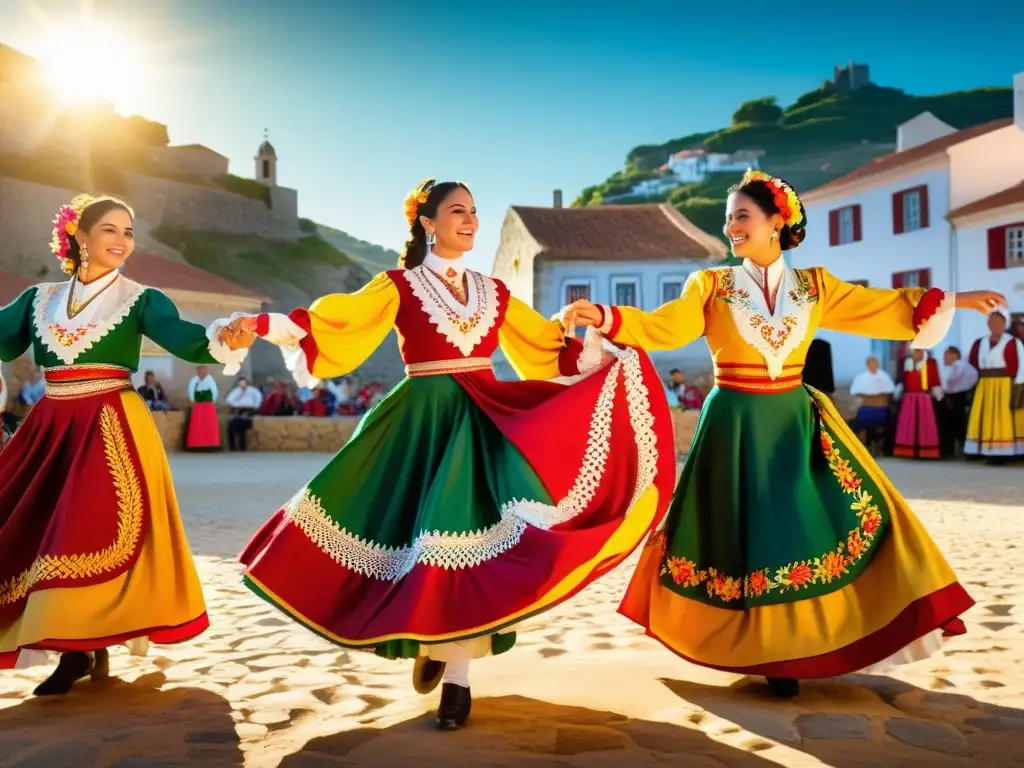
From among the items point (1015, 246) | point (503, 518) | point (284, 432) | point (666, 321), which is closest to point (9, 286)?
point (284, 432)

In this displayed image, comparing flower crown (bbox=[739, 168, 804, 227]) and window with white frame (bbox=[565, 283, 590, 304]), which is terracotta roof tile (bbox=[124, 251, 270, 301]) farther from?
flower crown (bbox=[739, 168, 804, 227])

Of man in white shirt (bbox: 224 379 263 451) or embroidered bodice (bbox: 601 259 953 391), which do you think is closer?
embroidered bodice (bbox: 601 259 953 391)

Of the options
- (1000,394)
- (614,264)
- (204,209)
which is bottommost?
(1000,394)

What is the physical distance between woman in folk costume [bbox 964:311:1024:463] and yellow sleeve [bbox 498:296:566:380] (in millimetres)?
10604

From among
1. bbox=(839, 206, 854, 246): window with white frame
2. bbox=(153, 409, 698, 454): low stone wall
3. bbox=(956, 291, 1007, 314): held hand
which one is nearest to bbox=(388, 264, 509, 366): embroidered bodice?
bbox=(956, 291, 1007, 314): held hand

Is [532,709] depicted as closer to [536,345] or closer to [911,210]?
[536,345]

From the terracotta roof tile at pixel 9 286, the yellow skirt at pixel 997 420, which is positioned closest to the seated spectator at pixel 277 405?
the terracotta roof tile at pixel 9 286

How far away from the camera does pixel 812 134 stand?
239 ft

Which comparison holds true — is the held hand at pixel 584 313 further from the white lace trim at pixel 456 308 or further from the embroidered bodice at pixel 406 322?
the white lace trim at pixel 456 308

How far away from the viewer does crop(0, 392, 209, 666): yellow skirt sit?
11.5 feet

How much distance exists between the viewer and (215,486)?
11352 mm

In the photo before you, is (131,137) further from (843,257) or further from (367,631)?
(367,631)

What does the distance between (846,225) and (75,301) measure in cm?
2615

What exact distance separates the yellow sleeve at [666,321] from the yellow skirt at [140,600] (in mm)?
1778
